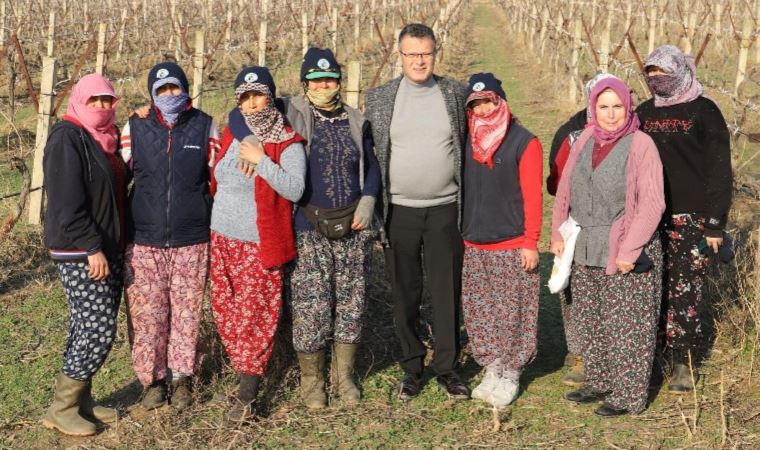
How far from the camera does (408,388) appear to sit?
4.02 metres

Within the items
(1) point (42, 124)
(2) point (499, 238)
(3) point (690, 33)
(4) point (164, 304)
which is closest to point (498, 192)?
(2) point (499, 238)

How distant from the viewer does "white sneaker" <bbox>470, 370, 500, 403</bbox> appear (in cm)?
397

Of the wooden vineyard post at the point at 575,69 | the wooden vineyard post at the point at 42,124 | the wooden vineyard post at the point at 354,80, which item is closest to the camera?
the wooden vineyard post at the point at 354,80

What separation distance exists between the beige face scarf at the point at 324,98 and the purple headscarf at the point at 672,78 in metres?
1.44

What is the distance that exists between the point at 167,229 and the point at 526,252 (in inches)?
62.8

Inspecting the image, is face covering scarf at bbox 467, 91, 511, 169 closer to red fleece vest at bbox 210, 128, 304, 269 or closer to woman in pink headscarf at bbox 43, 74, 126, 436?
red fleece vest at bbox 210, 128, 304, 269

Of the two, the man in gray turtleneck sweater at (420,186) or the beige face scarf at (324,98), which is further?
the man in gray turtleneck sweater at (420,186)

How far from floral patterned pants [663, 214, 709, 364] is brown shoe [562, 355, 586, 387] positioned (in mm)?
450

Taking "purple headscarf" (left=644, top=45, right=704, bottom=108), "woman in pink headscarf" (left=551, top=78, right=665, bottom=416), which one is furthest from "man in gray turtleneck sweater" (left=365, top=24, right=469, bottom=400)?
"purple headscarf" (left=644, top=45, right=704, bottom=108)

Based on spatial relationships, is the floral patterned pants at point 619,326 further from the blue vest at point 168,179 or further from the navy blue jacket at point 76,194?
the navy blue jacket at point 76,194

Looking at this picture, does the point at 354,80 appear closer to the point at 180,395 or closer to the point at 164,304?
the point at 164,304

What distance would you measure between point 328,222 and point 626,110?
1352mm

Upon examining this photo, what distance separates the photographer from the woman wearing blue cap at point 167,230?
3504mm

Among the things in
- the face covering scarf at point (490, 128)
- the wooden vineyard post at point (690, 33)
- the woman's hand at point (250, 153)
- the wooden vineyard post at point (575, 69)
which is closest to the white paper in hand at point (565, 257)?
the face covering scarf at point (490, 128)
